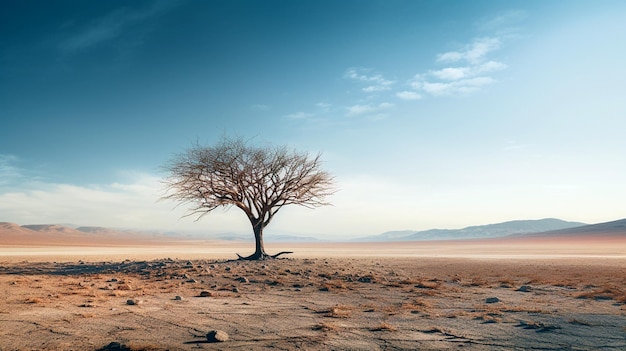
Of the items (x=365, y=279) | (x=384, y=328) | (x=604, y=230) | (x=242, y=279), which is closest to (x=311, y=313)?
(x=384, y=328)

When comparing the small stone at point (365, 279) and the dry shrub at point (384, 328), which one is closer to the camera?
the dry shrub at point (384, 328)

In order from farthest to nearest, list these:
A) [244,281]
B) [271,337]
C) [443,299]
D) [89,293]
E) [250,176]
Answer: [250,176]
[244,281]
[89,293]
[443,299]
[271,337]

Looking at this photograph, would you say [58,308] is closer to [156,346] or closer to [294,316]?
[156,346]

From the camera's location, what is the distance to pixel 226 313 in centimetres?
1111

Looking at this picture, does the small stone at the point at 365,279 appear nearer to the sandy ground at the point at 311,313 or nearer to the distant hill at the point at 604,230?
the sandy ground at the point at 311,313

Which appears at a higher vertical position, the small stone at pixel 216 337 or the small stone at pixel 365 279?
the small stone at pixel 216 337

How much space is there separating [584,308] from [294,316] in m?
8.10

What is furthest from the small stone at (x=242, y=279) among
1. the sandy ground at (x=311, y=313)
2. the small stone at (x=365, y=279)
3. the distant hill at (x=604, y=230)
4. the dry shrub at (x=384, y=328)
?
the distant hill at (x=604, y=230)

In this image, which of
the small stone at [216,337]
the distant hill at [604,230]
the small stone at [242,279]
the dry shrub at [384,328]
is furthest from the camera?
the distant hill at [604,230]

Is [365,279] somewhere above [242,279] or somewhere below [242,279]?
below

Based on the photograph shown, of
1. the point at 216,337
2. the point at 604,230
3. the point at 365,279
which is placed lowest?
the point at 365,279

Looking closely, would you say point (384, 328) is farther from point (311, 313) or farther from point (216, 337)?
point (216, 337)

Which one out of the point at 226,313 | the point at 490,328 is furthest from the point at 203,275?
the point at 490,328

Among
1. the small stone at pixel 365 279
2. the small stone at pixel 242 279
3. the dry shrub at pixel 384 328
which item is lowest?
the small stone at pixel 365 279
